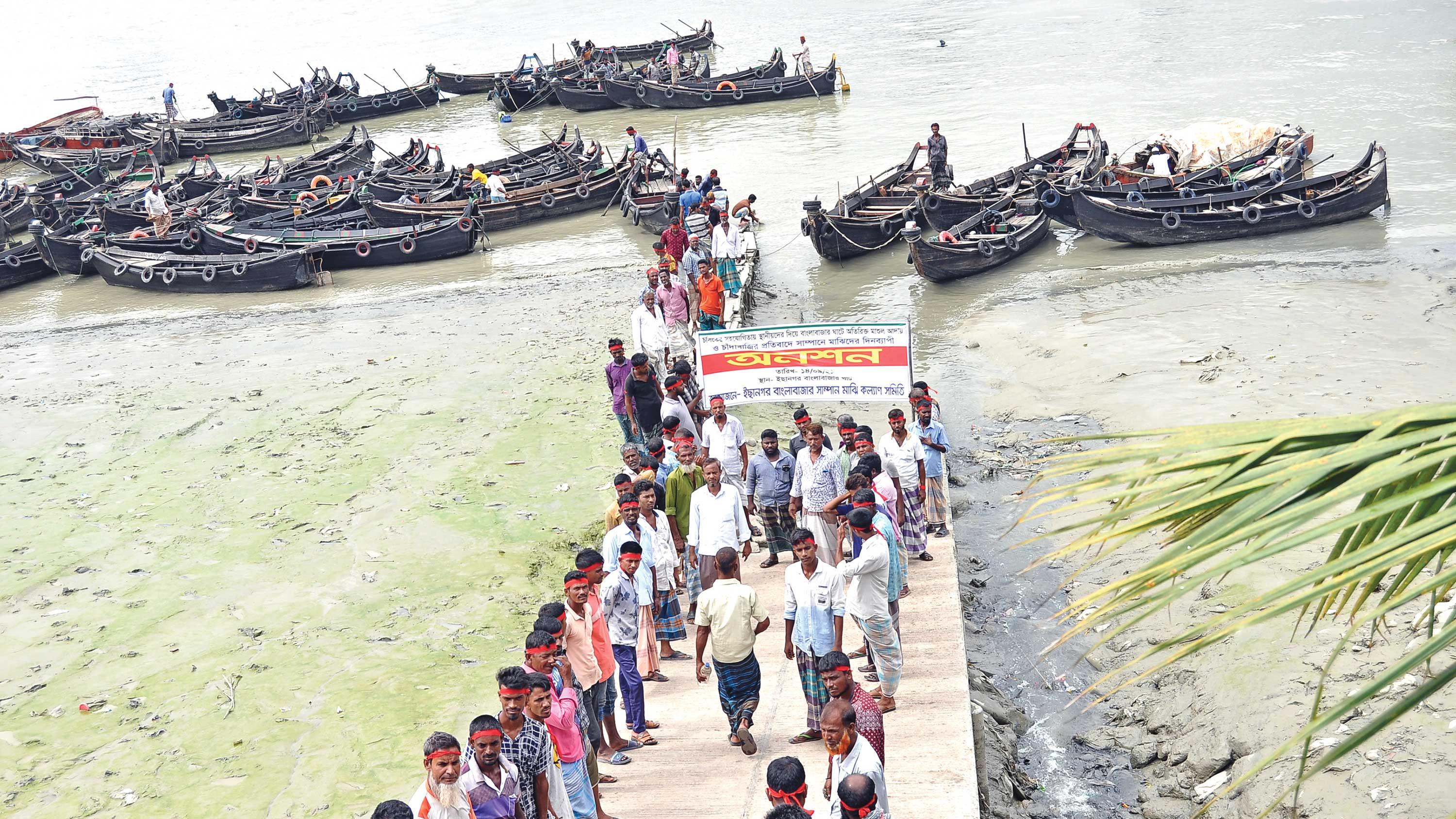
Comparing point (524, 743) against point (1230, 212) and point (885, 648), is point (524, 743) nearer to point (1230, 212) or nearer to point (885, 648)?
point (885, 648)

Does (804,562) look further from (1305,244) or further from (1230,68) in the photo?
(1230,68)

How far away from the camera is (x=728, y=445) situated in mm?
9836

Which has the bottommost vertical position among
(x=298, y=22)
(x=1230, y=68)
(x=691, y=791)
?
(x=691, y=791)

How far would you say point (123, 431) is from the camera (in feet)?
51.2

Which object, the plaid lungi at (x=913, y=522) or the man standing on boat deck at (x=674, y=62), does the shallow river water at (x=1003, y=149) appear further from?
the man standing on boat deck at (x=674, y=62)

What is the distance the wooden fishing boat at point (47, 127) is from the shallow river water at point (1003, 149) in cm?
75

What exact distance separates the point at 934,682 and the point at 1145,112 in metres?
30.1

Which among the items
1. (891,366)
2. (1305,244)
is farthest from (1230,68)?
(891,366)

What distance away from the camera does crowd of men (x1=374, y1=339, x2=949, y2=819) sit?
520 centimetres

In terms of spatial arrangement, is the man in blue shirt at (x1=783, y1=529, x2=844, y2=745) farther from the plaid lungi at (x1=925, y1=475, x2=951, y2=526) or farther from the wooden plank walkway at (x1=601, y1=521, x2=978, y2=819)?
the plaid lungi at (x1=925, y1=475, x2=951, y2=526)

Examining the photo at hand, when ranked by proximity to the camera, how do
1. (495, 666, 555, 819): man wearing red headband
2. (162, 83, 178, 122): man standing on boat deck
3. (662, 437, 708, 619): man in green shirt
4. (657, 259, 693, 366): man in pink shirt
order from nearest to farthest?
(495, 666, 555, 819): man wearing red headband < (662, 437, 708, 619): man in green shirt < (657, 259, 693, 366): man in pink shirt < (162, 83, 178, 122): man standing on boat deck

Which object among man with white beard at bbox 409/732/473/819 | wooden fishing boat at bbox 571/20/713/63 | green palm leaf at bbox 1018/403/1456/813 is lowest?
man with white beard at bbox 409/732/473/819

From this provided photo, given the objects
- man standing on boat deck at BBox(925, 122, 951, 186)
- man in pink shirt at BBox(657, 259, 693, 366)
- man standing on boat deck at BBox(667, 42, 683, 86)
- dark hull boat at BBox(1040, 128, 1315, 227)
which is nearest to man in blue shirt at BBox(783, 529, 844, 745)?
man in pink shirt at BBox(657, 259, 693, 366)

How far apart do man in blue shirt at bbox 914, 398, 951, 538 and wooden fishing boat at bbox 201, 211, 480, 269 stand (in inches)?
693
